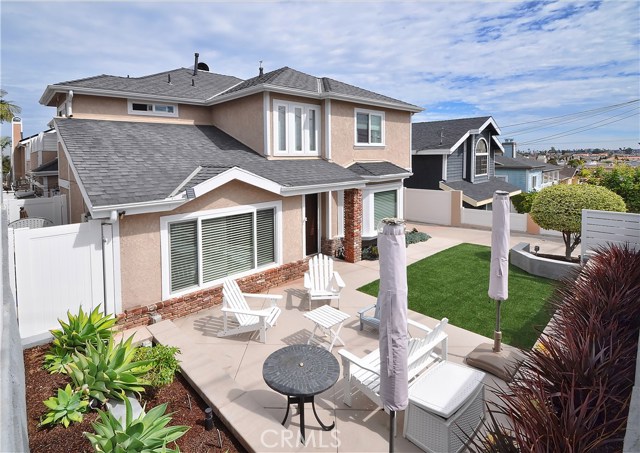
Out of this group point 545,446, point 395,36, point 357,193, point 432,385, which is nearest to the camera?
point 545,446

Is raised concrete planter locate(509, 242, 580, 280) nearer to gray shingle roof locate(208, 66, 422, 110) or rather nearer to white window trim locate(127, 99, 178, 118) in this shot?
gray shingle roof locate(208, 66, 422, 110)

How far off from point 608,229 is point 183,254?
503 inches

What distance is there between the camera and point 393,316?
438 centimetres

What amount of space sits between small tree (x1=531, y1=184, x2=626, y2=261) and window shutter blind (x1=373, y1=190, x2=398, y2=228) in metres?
6.18

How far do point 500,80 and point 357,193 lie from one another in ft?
117

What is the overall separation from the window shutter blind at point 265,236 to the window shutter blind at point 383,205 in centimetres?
621

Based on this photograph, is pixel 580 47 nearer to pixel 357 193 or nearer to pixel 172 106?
pixel 357 193

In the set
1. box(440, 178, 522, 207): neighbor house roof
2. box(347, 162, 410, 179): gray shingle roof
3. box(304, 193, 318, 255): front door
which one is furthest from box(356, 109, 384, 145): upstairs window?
box(440, 178, 522, 207): neighbor house roof

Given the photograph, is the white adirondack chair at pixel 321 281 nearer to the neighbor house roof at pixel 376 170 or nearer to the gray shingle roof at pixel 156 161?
the gray shingle roof at pixel 156 161

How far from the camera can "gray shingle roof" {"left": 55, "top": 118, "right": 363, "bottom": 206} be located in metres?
9.03

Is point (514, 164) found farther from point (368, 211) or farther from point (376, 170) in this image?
point (368, 211)

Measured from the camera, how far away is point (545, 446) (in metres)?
3.56

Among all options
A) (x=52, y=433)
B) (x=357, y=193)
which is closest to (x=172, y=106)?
(x=357, y=193)

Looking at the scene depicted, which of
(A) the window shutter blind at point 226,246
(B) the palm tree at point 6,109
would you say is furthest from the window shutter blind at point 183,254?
(B) the palm tree at point 6,109
